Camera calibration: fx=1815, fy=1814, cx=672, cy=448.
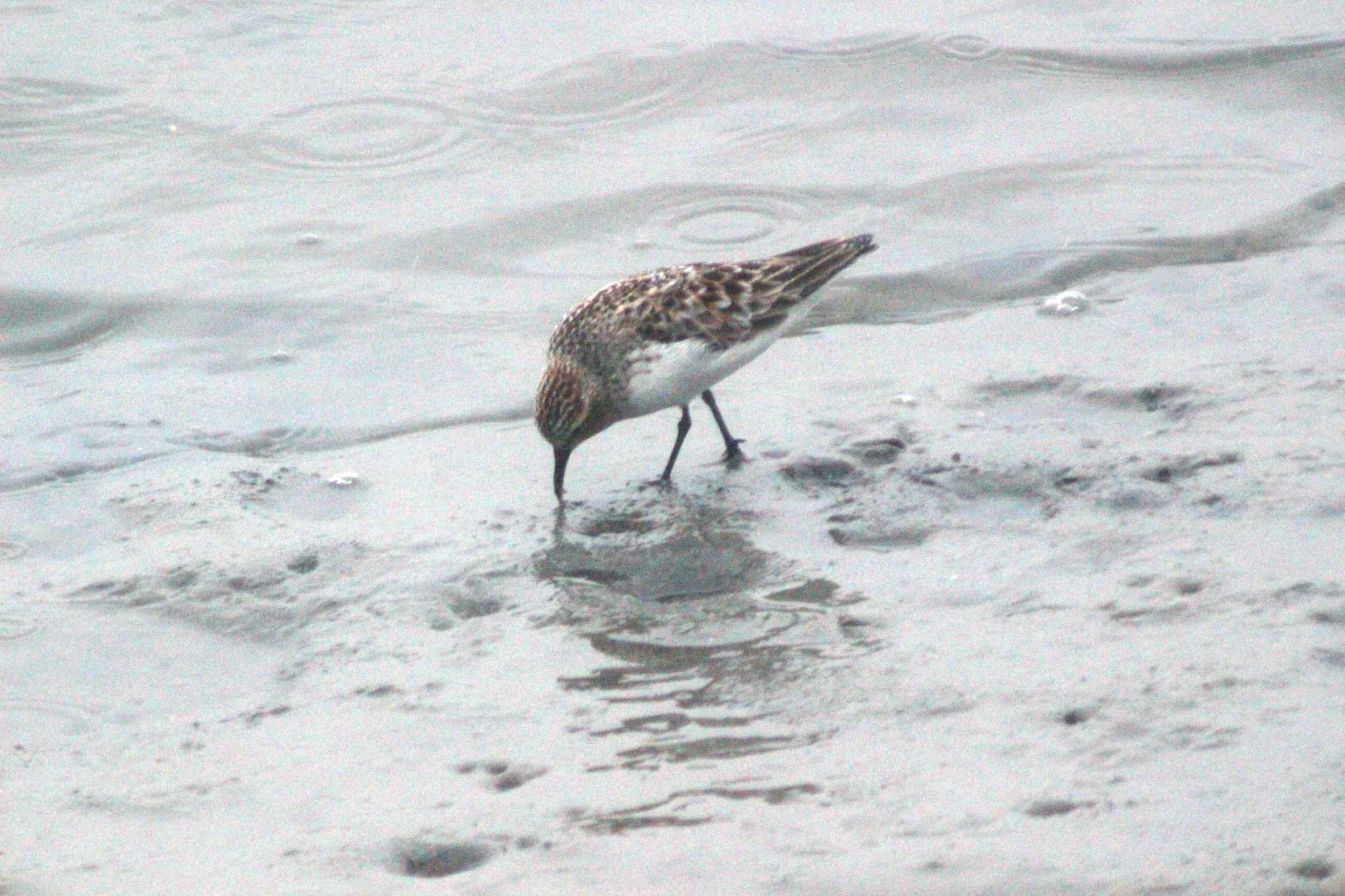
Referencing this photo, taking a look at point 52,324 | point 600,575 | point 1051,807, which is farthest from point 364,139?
point 1051,807

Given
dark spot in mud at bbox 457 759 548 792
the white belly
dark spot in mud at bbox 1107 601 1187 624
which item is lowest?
dark spot in mud at bbox 457 759 548 792

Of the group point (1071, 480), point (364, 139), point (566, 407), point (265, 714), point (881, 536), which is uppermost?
point (364, 139)

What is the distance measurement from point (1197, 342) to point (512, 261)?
3247 millimetres

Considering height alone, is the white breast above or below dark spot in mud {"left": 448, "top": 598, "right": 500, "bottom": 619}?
above

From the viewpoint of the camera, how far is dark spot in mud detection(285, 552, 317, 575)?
5.74 meters

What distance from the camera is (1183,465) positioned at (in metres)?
5.75

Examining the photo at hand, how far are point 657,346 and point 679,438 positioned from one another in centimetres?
38

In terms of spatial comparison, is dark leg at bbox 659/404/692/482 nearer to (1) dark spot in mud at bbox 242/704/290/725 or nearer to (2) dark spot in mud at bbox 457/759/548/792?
(1) dark spot in mud at bbox 242/704/290/725

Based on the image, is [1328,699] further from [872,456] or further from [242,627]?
[242,627]

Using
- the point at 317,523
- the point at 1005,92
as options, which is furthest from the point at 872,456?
the point at 1005,92

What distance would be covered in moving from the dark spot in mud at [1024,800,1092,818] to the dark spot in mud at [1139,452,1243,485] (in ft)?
6.74

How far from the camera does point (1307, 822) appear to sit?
3.61m

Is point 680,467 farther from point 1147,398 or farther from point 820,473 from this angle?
point 1147,398

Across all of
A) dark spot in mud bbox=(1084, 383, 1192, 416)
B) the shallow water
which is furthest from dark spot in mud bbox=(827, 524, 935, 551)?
dark spot in mud bbox=(1084, 383, 1192, 416)
